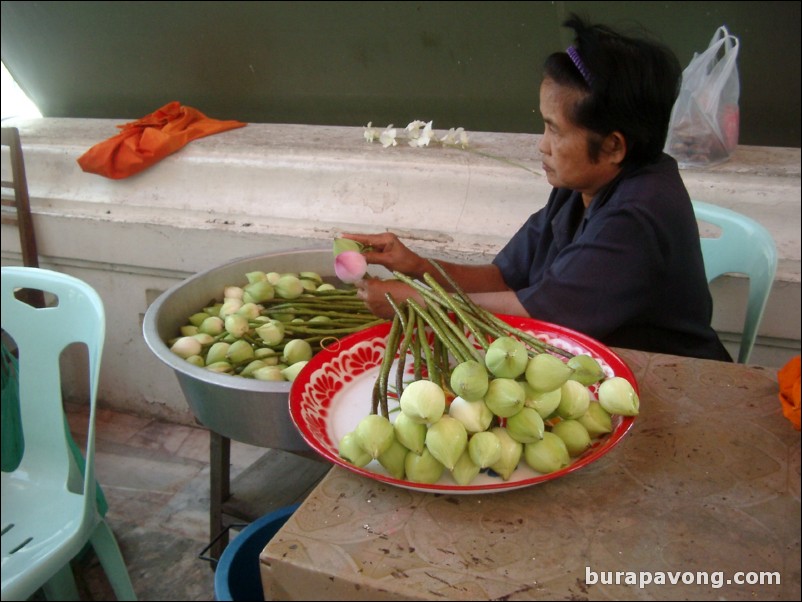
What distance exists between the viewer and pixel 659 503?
866 mm

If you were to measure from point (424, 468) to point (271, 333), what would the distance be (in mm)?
810

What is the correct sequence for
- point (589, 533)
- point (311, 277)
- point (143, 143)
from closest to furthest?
point (589, 533), point (311, 277), point (143, 143)

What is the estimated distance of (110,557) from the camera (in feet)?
5.64

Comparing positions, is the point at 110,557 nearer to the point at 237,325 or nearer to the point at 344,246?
the point at 237,325

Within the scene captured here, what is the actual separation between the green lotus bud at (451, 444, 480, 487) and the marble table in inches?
1.1

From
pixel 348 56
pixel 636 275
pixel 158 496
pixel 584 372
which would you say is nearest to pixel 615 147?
pixel 636 275

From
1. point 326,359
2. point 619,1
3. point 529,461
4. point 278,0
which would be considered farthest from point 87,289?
point 619,1

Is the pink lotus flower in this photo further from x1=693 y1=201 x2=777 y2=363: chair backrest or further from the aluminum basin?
x1=693 y1=201 x2=777 y2=363: chair backrest

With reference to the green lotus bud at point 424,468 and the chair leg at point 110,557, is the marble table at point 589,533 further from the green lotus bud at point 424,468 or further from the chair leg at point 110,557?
the chair leg at point 110,557

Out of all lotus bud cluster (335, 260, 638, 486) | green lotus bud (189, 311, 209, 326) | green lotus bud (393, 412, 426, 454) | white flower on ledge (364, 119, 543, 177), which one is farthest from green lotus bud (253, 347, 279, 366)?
white flower on ledge (364, 119, 543, 177)

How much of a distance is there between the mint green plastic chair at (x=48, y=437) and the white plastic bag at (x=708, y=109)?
1571mm

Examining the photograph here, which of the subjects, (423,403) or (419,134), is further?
(419,134)

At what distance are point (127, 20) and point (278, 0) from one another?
30.5 inches

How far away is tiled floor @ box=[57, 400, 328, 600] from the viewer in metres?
2.10
